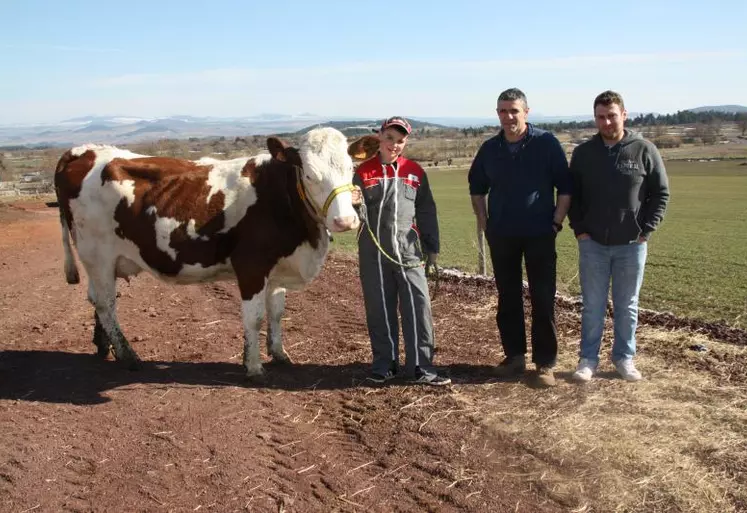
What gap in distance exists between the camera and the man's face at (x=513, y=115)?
5832mm

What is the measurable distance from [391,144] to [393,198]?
51cm

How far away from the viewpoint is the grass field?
11.3m

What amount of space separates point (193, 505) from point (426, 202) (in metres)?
3.47

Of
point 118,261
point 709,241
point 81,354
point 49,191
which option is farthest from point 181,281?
point 49,191

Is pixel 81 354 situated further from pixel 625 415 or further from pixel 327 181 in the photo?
pixel 625 415

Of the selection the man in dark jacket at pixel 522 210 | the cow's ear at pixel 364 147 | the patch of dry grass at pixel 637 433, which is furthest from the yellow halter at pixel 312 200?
the patch of dry grass at pixel 637 433

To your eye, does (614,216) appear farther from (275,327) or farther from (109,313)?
(109,313)

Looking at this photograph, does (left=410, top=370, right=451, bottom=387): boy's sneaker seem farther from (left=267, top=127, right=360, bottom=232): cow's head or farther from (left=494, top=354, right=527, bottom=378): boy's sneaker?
(left=267, top=127, right=360, bottom=232): cow's head

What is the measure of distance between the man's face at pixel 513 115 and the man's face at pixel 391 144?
93cm

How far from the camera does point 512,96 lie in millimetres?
5844

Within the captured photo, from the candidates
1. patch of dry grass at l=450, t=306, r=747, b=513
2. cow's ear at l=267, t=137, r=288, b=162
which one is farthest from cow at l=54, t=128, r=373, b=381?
patch of dry grass at l=450, t=306, r=747, b=513

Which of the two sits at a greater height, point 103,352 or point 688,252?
point 103,352

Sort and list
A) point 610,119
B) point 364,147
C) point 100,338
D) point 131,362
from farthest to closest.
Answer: point 100,338
point 131,362
point 364,147
point 610,119

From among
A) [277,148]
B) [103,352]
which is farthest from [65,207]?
[277,148]
